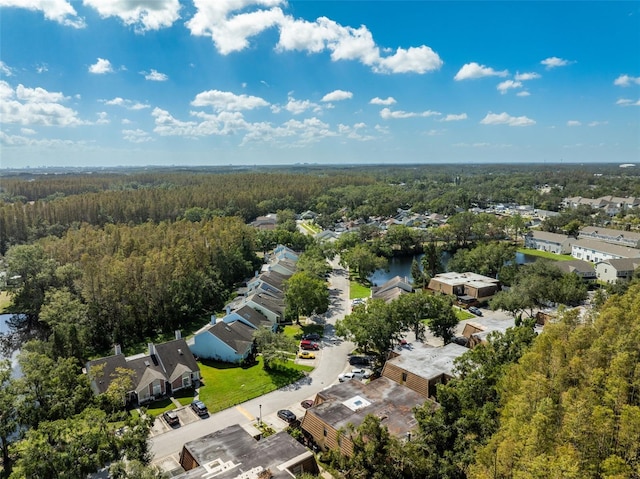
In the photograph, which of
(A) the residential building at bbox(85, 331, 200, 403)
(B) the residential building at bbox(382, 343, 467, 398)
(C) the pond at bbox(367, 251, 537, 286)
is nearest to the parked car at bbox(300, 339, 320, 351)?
(B) the residential building at bbox(382, 343, 467, 398)

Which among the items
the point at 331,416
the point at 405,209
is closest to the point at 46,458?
the point at 331,416

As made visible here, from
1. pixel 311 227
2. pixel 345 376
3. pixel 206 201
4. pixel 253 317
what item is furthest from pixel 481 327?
pixel 206 201

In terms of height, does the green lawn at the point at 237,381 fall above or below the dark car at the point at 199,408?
below

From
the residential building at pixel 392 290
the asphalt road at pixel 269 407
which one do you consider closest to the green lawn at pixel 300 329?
the asphalt road at pixel 269 407

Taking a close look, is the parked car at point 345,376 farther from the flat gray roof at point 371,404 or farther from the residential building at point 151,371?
the residential building at point 151,371

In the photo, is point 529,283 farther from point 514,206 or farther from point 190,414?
point 514,206

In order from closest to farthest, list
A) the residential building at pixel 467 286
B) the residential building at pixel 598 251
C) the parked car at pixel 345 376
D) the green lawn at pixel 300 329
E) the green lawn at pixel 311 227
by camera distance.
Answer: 1. the parked car at pixel 345 376
2. the green lawn at pixel 300 329
3. the residential building at pixel 467 286
4. the residential building at pixel 598 251
5. the green lawn at pixel 311 227

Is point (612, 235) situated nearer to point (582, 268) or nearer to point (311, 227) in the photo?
point (582, 268)
